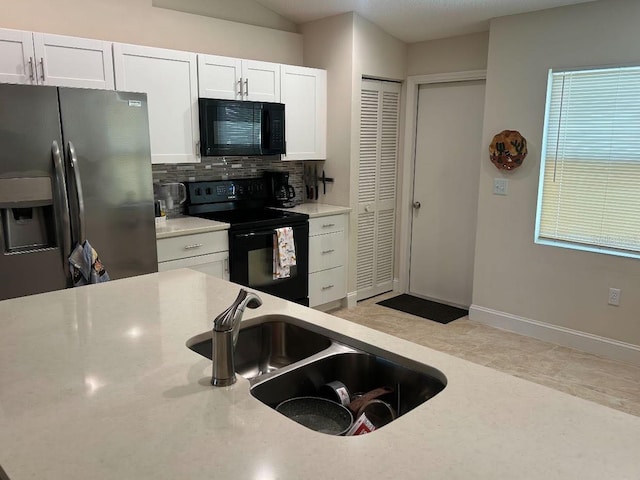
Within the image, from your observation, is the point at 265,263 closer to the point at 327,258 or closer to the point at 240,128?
the point at 327,258

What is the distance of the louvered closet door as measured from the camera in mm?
4637

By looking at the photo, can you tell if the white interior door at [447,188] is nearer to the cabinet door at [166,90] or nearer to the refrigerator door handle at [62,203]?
the cabinet door at [166,90]

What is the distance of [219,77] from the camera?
3732 millimetres

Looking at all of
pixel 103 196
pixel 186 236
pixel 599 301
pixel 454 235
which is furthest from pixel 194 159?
pixel 599 301

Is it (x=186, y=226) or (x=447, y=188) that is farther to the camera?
(x=447, y=188)

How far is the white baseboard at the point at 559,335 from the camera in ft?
11.8

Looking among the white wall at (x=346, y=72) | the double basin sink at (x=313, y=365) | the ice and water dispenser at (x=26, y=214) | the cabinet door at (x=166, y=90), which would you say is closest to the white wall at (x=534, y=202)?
the white wall at (x=346, y=72)

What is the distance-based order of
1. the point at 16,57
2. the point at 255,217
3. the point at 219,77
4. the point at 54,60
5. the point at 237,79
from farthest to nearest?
the point at 255,217
the point at 237,79
the point at 219,77
the point at 54,60
the point at 16,57

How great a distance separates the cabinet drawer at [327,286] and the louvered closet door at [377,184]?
308 millimetres

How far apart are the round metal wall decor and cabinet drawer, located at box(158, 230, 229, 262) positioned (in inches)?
85.7

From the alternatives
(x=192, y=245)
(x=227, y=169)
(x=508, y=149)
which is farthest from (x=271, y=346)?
(x=508, y=149)

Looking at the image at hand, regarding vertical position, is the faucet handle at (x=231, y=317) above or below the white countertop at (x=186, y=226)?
above

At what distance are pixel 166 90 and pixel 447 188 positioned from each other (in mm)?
2620

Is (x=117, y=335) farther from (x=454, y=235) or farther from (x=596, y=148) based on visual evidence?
(x=454, y=235)
